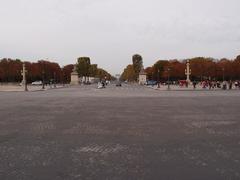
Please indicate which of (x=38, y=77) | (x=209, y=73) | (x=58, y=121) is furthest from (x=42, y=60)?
(x=58, y=121)

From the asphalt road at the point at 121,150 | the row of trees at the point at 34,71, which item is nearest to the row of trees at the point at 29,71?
the row of trees at the point at 34,71

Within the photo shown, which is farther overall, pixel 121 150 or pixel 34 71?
pixel 34 71

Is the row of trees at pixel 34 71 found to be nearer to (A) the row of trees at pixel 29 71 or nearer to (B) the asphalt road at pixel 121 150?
(A) the row of trees at pixel 29 71

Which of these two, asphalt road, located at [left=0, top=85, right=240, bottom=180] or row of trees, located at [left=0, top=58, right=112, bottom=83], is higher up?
row of trees, located at [left=0, top=58, right=112, bottom=83]

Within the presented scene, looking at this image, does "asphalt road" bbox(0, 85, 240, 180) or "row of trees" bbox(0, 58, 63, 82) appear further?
"row of trees" bbox(0, 58, 63, 82)

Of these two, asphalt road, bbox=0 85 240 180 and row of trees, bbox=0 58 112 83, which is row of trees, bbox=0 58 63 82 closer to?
row of trees, bbox=0 58 112 83

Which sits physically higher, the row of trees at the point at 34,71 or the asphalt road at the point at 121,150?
the row of trees at the point at 34,71

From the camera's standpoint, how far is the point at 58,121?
Answer: 1602cm

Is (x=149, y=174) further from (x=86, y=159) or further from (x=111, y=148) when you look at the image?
(x=111, y=148)

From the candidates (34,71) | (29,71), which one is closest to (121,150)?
(29,71)

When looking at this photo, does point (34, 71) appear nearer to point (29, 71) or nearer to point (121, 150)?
point (29, 71)

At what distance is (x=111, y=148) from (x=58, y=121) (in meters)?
6.56

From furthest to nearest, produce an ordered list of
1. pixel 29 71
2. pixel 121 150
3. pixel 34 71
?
pixel 34 71 → pixel 29 71 → pixel 121 150

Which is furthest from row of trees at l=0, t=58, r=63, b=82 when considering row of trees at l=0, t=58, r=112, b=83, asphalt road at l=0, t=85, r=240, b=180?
asphalt road at l=0, t=85, r=240, b=180
